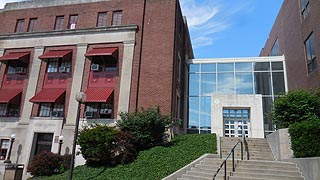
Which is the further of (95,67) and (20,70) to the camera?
(20,70)

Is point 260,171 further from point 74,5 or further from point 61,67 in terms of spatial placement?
point 74,5

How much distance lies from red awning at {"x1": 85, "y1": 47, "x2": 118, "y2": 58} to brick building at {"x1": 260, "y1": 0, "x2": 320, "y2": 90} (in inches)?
609

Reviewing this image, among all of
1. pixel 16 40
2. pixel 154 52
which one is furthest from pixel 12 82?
pixel 154 52

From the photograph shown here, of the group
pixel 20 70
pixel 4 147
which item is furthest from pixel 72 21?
pixel 4 147

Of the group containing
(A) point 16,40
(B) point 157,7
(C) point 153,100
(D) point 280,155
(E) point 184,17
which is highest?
(E) point 184,17

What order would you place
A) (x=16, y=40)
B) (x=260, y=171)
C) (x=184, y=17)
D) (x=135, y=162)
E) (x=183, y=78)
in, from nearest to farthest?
(x=260, y=171) < (x=135, y=162) < (x=16, y=40) < (x=183, y=78) < (x=184, y=17)

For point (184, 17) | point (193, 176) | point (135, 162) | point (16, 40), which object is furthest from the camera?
point (184, 17)

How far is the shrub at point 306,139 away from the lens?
961 cm

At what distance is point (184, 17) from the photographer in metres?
27.9

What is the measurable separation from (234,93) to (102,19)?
14410 millimetres

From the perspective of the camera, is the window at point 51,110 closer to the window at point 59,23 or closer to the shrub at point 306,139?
the window at point 59,23

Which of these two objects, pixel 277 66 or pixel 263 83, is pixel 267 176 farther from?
pixel 277 66

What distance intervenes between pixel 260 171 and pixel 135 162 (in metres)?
6.52

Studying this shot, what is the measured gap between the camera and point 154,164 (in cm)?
1313
